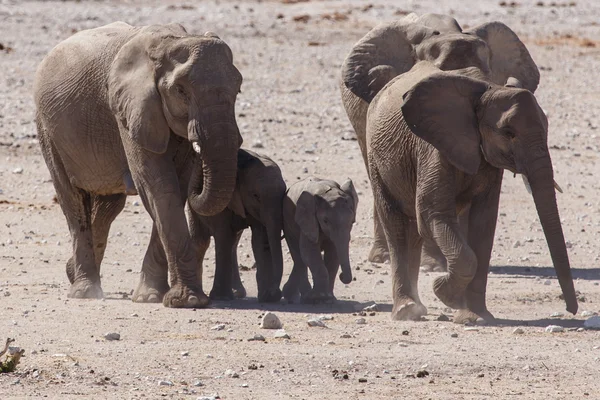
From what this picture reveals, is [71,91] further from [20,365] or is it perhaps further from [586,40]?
[586,40]

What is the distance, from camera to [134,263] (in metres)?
13.1

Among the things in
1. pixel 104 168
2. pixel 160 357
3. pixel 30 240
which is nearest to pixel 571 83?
pixel 30 240

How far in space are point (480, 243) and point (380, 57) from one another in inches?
120

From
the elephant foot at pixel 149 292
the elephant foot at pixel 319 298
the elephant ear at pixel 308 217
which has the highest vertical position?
the elephant ear at pixel 308 217

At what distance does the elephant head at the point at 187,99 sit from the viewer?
10031 millimetres

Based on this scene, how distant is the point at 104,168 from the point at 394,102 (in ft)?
8.06

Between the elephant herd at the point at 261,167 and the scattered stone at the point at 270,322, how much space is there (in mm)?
947

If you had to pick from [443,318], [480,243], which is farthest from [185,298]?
[480,243]

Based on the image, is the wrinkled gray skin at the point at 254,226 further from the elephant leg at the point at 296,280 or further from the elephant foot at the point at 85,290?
the elephant foot at the point at 85,290

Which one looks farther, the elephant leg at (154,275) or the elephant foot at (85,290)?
the elephant foot at (85,290)

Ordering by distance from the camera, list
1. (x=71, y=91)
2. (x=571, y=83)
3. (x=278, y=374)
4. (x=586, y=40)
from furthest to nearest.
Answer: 1. (x=586, y=40)
2. (x=571, y=83)
3. (x=71, y=91)
4. (x=278, y=374)

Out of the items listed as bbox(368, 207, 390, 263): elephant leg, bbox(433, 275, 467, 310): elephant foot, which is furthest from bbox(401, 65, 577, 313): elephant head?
bbox(368, 207, 390, 263): elephant leg

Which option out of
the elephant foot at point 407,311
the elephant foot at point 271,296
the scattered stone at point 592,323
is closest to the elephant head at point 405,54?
the elephant foot at point 271,296

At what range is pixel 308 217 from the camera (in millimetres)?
10742
